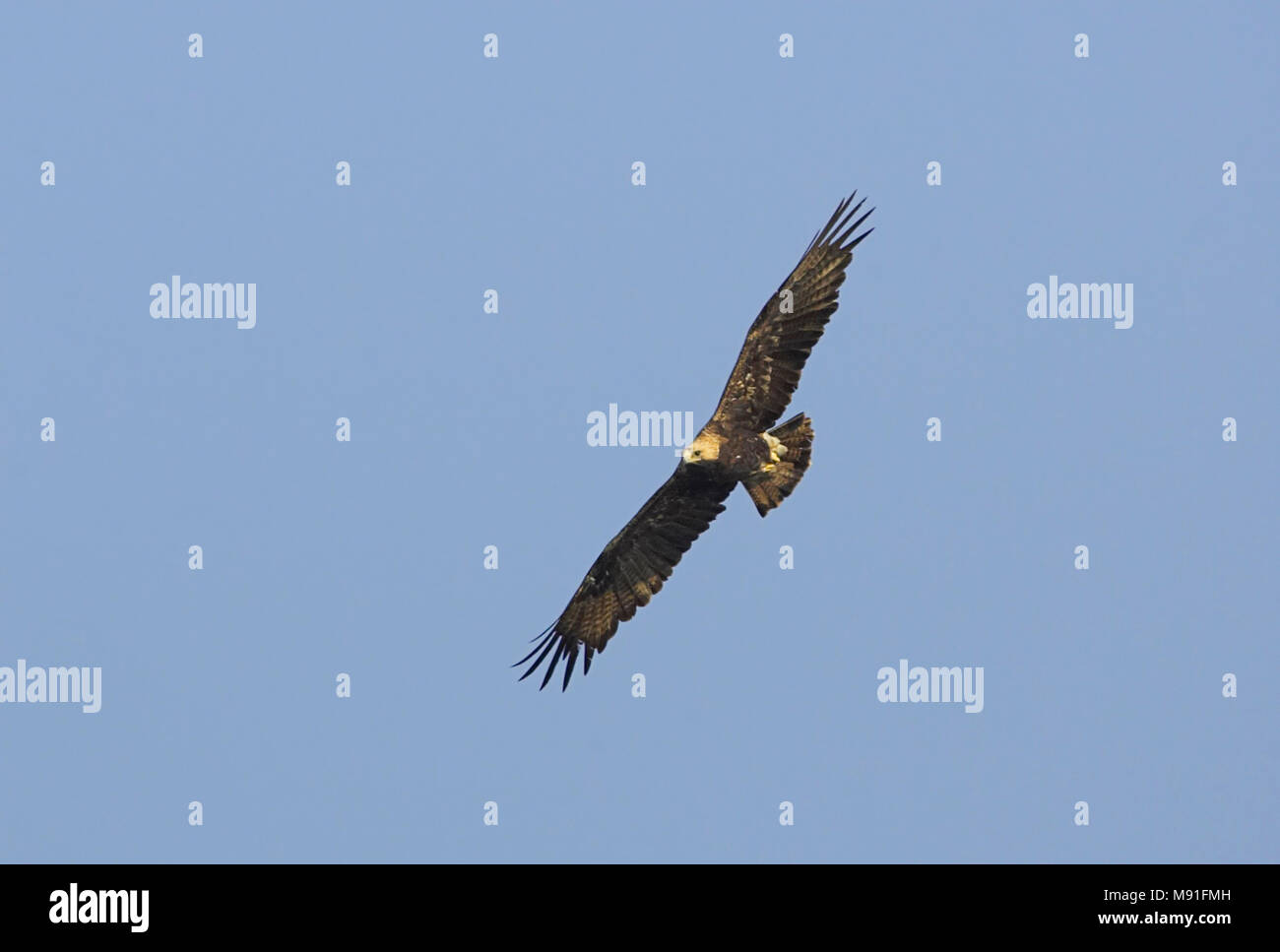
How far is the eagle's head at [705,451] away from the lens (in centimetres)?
2205

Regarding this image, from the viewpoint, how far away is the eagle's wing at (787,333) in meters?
22.1

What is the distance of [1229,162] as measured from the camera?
32.2 metres

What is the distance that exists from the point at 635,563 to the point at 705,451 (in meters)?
1.93

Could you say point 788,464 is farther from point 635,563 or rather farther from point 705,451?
point 635,563

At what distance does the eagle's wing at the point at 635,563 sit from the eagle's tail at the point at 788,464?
1.47ft

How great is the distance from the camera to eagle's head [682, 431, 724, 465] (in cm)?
2205

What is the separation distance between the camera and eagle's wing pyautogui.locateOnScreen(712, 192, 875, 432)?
22.1m

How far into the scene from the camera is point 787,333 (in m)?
22.1

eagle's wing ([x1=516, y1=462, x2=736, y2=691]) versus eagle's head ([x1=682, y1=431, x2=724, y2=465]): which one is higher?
eagle's head ([x1=682, y1=431, x2=724, y2=465])

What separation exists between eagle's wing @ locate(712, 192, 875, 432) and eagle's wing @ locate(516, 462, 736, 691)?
71cm

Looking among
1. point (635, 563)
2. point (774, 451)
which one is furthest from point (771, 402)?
point (635, 563)

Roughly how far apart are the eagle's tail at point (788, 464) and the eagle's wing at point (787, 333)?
27 cm

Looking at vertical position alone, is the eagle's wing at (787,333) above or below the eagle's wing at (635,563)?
above

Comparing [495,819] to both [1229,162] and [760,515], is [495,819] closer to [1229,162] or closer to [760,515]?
[760,515]
